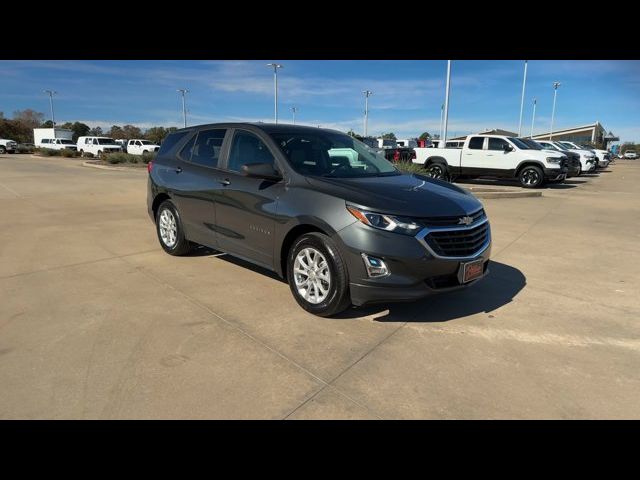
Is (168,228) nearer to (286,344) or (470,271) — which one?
(286,344)

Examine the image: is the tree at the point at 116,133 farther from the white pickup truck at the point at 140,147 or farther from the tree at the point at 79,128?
the white pickup truck at the point at 140,147

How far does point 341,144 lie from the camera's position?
16.6 feet

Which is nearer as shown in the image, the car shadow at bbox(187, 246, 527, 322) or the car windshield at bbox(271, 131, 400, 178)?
the car shadow at bbox(187, 246, 527, 322)

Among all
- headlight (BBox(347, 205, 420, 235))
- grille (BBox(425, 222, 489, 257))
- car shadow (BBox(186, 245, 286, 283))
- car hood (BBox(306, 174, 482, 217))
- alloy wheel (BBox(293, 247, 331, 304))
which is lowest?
car shadow (BBox(186, 245, 286, 283))

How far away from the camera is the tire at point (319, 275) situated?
374 cm

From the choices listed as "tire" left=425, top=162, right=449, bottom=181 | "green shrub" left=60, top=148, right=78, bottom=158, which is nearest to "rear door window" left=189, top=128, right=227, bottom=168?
"tire" left=425, top=162, right=449, bottom=181

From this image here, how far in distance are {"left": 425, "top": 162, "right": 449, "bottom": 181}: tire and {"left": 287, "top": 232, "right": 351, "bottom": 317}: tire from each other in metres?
14.3

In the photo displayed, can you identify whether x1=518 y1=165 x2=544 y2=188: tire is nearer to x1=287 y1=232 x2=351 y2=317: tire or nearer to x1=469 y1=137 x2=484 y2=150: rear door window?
x1=469 y1=137 x2=484 y2=150: rear door window

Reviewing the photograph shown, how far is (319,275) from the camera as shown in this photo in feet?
12.8

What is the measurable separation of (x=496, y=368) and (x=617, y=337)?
55.3 inches

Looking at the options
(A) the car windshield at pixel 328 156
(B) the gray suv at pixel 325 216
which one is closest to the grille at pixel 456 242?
(B) the gray suv at pixel 325 216

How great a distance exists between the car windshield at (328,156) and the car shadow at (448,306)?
1350 mm

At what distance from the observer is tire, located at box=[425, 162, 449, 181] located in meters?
17.5
